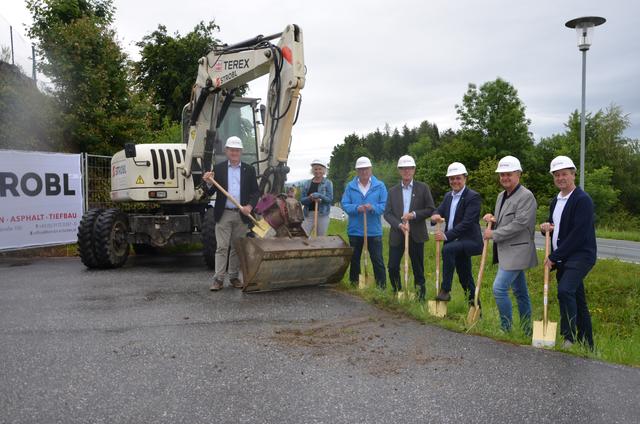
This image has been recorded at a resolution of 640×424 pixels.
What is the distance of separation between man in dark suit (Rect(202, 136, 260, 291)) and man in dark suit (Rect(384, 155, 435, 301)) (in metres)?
1.83

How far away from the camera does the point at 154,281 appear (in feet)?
29.0

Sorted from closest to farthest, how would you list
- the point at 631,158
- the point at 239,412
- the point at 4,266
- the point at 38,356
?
the point at 239,412 < the point at 38,356 < the point at 4,266 < the point at 631,158

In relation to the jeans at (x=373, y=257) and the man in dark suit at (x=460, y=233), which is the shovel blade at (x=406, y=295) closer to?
the man in dark suit at (x=460, y=233)

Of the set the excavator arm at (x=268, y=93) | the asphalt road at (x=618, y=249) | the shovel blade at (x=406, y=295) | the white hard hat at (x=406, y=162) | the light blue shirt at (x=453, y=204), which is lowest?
the asphalt road at (x=618, y=249)

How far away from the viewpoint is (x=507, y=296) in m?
5.96

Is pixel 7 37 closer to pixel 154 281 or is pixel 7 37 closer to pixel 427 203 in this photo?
pixel 154 281

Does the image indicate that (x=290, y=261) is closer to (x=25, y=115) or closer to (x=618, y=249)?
(x=25, y=115)

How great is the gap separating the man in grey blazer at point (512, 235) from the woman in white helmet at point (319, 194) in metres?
3.24

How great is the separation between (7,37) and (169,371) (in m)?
15.1

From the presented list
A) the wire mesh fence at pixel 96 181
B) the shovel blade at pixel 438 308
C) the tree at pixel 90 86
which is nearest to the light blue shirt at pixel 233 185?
the shovel blade at pixel 438 308

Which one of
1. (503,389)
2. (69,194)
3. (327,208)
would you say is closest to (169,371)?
(503,389)

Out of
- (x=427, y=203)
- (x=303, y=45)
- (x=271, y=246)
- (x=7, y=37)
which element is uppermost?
(x=7, y=37)

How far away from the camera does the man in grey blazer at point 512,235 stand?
5777 millimetres

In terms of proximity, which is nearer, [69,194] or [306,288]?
[306,288]
